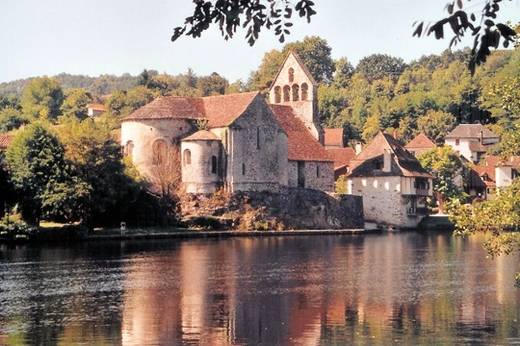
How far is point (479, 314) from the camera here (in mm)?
32188

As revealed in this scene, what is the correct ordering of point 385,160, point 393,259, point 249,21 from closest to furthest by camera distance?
point 249,21, point 393,259, point 385,160

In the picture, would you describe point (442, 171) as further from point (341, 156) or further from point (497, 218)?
point (497, 218)

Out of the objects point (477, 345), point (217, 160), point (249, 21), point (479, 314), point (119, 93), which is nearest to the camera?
point (249, 21)

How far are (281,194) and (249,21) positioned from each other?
254 feet

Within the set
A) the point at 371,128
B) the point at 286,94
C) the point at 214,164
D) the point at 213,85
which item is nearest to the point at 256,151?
the point at 214,164

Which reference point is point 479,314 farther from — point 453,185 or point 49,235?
point 453,185

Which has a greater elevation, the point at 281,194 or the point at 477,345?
the point at 281,194

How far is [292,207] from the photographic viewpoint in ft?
291

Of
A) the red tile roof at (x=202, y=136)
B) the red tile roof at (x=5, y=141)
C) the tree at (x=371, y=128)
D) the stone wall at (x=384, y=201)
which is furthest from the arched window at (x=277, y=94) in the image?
the tree at (x=371, y=128)

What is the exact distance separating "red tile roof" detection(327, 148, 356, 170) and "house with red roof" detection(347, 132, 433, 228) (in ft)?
54.1

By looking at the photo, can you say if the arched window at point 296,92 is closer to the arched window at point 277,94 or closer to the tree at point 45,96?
the arched window at point 277,94

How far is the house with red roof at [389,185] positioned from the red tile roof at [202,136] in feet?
57.1

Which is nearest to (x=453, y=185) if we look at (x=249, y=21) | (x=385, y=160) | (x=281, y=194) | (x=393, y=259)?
(x=385, y=160)

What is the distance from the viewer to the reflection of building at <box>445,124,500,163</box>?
137 meters
